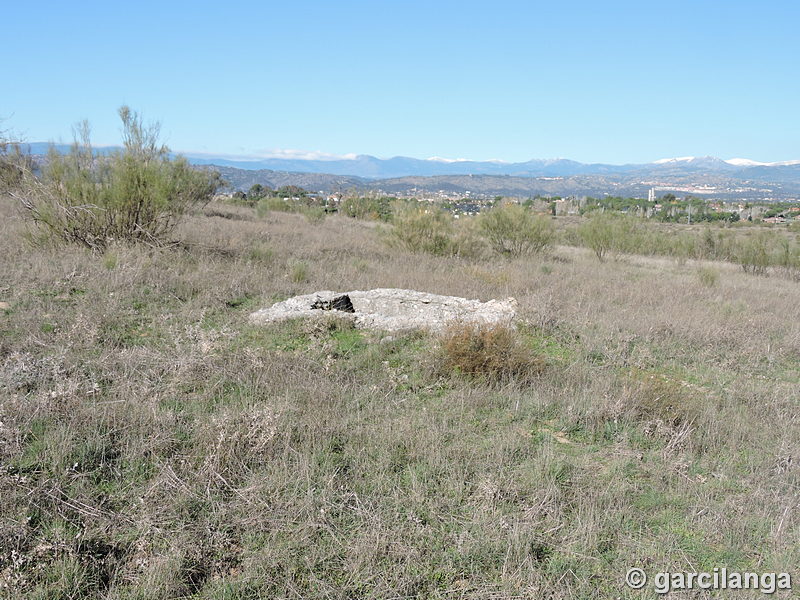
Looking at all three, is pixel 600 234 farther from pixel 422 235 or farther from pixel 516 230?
pixel 422 235

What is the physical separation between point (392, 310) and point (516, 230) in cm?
1232

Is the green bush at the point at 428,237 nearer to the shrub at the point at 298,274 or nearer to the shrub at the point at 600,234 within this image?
the shrub at the point at 600,234

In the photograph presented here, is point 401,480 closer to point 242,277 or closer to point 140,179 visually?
point 242,277

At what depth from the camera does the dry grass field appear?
2.85 metres

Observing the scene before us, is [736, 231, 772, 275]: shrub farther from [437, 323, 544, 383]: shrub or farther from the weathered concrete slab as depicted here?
[437, 323, 544, 383]: shrub

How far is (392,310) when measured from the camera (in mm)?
8852

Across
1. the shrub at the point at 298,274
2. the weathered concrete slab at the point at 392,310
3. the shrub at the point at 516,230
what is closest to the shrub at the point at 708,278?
the shrub at the point at 516,230

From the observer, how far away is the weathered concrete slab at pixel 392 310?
7562 mm

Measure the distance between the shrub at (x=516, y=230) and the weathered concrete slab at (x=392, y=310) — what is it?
11291 mm

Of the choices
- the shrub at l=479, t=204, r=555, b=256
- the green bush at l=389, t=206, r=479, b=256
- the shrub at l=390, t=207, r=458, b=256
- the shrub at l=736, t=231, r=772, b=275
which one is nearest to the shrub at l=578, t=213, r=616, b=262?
the shrub at l=479, t=204, r=555, b=256

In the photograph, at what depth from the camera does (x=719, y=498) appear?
365 centimetres

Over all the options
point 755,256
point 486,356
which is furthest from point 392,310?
point 755,256

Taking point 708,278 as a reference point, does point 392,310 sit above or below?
above

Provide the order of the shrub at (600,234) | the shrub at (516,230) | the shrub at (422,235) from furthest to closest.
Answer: the shrub at (600,234), the shrub at (516,230), the shrub at (422,235)
